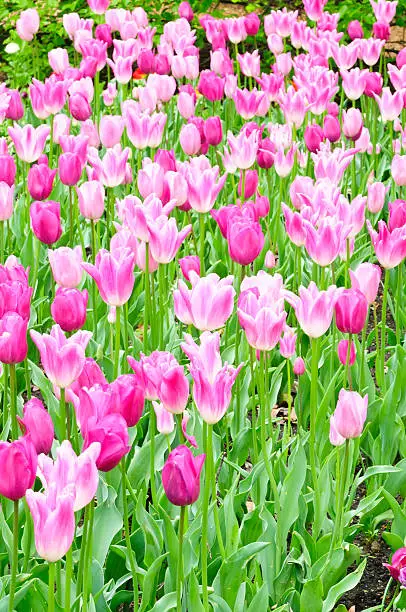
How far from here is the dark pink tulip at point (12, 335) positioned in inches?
78.1

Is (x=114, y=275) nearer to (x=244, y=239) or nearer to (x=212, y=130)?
(x=244, y=239)

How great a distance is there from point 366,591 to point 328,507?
0.22 metres

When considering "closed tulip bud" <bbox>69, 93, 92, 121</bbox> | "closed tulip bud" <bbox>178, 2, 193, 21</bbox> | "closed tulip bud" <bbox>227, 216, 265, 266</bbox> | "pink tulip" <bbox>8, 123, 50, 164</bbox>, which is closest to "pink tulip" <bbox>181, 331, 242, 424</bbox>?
"closed tulip bud" <bbox>227, 216, 265, 266</bbox>

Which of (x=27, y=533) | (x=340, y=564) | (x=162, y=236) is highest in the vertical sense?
(x=162, y=236)


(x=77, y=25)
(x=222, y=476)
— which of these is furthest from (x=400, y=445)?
(x=77, y=25)

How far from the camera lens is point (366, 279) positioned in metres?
2.51

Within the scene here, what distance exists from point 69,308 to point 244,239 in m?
0.52

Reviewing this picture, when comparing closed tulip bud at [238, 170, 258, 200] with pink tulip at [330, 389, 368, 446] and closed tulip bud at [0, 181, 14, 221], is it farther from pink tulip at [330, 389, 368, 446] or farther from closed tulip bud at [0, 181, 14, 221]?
pink tulip at [330, 389, 368, 446]

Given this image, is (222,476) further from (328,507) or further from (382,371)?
(382,371)

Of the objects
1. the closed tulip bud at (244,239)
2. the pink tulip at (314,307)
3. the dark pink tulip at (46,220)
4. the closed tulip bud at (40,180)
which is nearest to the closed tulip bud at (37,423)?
the pink tulip at (314,307)

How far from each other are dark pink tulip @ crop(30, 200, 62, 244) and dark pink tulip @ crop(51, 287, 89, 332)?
2.09 feet

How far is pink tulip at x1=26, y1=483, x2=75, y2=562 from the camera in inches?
57.9

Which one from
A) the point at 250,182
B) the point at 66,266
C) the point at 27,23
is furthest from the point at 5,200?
the point at 27,23

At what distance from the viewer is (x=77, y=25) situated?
17.5 ft
